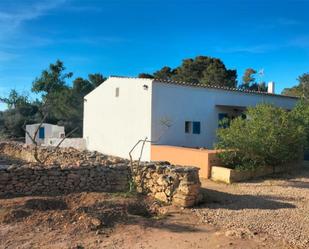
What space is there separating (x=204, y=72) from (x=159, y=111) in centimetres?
2196

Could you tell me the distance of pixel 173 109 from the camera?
18.6m

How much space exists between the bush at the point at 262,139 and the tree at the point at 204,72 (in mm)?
23736

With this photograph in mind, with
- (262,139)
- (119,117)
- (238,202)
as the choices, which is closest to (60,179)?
(238,202)

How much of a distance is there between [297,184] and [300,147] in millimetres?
2541

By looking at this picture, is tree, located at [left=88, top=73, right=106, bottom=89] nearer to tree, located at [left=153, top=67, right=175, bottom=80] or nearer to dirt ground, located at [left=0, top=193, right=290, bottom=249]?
tree, located at [left=153, top=67, right=175, bottom=80]

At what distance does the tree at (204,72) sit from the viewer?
3800 cm

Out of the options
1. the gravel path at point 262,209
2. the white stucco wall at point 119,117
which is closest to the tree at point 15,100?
the white stucco wall at point 119,117

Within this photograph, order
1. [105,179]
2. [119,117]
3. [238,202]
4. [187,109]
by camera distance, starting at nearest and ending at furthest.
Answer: [238,202]
[105,179]
[187,109]
[119,117]

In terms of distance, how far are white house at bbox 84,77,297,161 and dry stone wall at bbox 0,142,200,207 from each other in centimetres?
776

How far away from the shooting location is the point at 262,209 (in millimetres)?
8531

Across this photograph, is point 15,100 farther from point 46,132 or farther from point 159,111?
point 46,132

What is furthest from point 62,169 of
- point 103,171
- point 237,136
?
point 237,136

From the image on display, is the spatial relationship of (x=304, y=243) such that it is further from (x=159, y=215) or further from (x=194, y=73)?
(x=194, y=73)

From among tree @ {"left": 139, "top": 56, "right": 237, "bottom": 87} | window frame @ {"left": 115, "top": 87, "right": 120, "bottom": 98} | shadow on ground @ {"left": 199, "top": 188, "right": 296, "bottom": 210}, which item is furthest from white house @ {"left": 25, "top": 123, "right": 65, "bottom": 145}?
shadow on ground @ {"left": 199, "top": 188, "right": 296, "bottom": 210}
